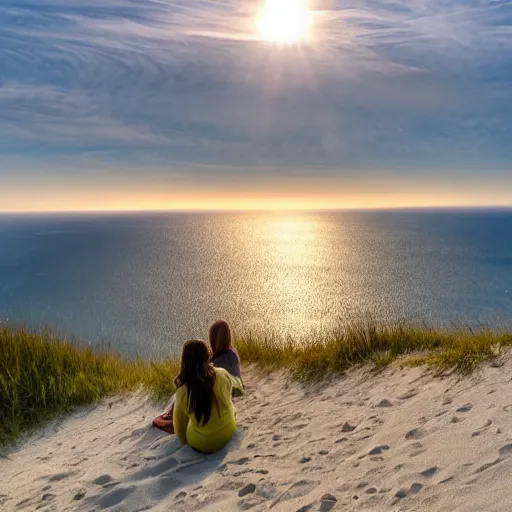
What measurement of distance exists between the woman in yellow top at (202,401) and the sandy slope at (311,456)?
0.18 m

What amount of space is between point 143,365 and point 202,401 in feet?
13.6

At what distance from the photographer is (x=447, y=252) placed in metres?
99.2

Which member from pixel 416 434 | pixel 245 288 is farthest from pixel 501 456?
pixel 245 288

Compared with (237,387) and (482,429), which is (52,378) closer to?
(237,387)

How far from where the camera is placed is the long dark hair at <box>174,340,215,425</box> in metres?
5.35

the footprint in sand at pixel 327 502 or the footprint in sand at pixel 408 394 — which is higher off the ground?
the footprint in sand at pixel 408 394

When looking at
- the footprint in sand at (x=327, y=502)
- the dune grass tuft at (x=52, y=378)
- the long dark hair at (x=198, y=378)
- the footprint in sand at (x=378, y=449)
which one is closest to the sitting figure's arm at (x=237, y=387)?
the dune grass tuft at (x=52, y=378)

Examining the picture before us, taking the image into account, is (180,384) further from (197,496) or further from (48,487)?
(48,487)

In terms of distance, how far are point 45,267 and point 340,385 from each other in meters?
89.2

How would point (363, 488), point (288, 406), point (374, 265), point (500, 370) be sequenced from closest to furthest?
point (363, 488) < point (500, 370) < point (288, 406) < point (374, 265)

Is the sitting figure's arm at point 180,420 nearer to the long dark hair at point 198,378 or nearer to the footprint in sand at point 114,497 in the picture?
the long dark hair at point 198,378

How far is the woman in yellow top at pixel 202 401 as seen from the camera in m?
5.36

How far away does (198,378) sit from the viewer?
536cm

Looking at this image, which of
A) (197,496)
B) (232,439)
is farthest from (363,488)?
(232,439)
